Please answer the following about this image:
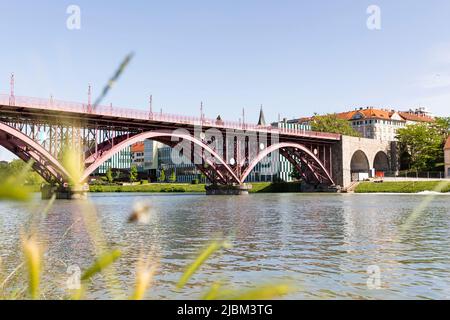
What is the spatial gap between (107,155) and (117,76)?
45.6 metres

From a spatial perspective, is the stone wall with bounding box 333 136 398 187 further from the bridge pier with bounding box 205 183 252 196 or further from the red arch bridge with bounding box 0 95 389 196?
the bridge pier with bounding box 205 183 252 196

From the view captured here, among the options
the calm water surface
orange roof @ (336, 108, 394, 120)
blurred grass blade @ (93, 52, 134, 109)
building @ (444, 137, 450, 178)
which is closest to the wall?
building @ (444, 137, 450, 178)

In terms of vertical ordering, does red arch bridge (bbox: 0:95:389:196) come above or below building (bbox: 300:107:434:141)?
below

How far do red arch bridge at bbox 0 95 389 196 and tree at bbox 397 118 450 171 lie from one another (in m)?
11.2

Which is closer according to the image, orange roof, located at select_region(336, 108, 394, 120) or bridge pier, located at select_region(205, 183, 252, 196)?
bridge pier, located at select_region(205, 183, 252, 196)

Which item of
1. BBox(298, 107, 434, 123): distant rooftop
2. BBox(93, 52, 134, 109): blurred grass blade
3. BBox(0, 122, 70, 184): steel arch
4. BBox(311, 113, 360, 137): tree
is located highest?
BBox(298, 107, 434, 123): distant rooftop

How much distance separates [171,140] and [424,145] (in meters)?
61.0

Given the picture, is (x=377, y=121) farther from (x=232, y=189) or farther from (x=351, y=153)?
(x=232, y=189)

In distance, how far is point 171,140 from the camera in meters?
57.2

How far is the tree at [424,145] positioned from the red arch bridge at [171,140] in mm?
11237

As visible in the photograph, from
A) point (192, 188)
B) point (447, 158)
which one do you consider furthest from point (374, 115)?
point (192, 188)

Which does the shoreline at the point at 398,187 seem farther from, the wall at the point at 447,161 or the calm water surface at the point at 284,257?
the calm water surface at the point at 284,257

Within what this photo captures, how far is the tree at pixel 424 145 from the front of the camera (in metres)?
94.0

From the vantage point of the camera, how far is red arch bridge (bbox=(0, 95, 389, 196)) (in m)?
41.1
